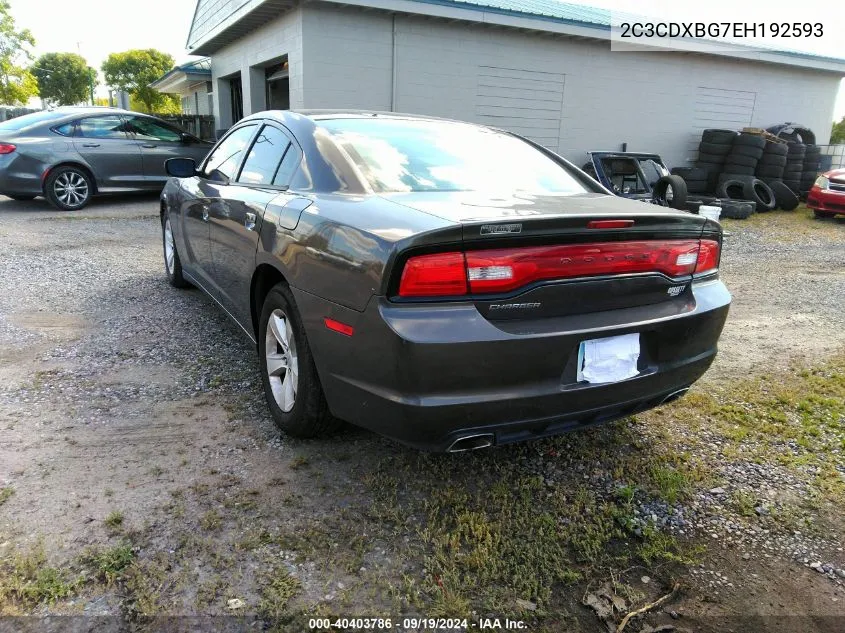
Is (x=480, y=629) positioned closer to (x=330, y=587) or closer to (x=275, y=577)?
(x=330, y=587)

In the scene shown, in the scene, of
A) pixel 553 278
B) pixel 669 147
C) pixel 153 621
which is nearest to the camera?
pixel 153 621

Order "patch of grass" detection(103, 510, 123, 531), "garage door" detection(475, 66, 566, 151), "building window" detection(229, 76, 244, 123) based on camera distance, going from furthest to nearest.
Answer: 1. "building window" detection(229, 76, 244, 123)
2. "garage door" detection(475, 66, 566, 151)
3. "patch of grass" detection(103, 510, 123, 531)

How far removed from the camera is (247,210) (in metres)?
3.17

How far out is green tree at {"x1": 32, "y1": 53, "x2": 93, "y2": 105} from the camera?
232 feet

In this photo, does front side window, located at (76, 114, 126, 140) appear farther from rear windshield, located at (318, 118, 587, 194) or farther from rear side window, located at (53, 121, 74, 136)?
rear windshield, located at (318, 118, 587, 194)

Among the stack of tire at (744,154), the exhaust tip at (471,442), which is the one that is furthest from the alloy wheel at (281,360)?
the stack of tire at (744,154)

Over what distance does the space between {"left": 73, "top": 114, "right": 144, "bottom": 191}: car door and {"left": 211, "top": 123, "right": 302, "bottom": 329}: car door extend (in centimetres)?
737

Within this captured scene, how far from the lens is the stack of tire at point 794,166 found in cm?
1348

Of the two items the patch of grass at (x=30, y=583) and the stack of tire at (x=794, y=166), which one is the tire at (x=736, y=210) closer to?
the stack of tire at (x=794, y=166)

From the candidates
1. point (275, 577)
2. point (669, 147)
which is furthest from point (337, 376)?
point (669, 147)

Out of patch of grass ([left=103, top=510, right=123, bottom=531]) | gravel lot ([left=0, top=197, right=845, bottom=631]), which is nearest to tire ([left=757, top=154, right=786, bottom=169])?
gravel lot ([left=0, top=197, right=845, bottom=631])

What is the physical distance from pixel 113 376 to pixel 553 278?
2.69 meters

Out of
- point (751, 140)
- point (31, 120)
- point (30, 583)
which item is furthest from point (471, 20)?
point (30, 583)

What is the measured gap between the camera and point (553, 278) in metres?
2.15
